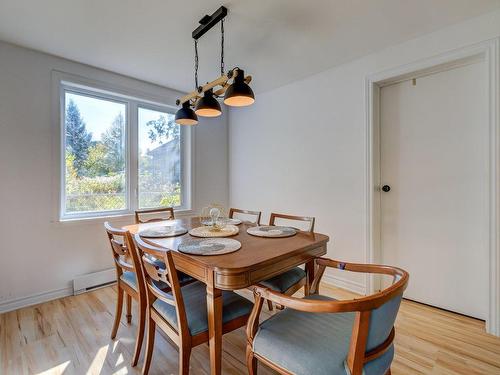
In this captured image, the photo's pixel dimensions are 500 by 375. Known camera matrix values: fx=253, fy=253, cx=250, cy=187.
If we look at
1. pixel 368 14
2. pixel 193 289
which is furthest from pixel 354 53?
pixel 193 289

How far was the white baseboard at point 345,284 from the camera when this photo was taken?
→ 8.61 feet

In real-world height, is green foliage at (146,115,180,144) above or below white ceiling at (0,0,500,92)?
below

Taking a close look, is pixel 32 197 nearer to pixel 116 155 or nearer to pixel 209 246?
pixel 116 155

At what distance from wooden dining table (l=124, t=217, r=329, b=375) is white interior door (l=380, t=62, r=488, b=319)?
4.23 feet

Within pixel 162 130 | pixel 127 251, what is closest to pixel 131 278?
pixel 127 251

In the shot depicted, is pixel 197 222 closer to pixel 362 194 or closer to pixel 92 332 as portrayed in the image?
pixel 92 332

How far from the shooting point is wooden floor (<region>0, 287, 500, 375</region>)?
5.15ft

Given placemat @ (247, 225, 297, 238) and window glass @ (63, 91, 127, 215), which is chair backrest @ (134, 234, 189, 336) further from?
window glass @ (63, 91, 127, 215)

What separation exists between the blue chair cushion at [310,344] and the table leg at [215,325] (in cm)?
20

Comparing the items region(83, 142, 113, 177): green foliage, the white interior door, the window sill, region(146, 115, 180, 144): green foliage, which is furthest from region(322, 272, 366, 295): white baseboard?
region(83, 142, 113, 177): green foliage

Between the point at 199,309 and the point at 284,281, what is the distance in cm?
66

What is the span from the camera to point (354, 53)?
250 cm

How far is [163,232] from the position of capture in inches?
74.5

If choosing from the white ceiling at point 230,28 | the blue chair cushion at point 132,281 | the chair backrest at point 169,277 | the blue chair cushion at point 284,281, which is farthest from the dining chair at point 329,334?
the white ceiling at point 230,28
